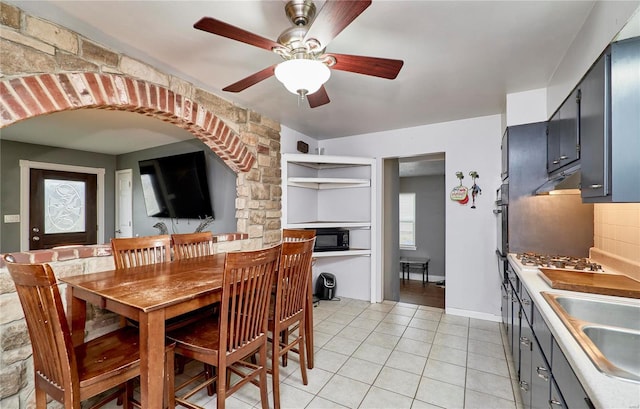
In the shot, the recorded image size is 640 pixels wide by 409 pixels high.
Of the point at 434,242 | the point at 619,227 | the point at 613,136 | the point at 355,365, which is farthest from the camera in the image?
the point at 434,242

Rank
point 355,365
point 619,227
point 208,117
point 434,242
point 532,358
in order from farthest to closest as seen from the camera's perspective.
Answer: point 434,242
point 208,117
point 355,365
point 619,227
point 532,358

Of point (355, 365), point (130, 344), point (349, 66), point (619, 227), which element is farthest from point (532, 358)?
point (130, 344)

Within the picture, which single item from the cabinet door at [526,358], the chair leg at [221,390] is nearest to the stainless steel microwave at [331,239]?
the cabinet door at [526,358]

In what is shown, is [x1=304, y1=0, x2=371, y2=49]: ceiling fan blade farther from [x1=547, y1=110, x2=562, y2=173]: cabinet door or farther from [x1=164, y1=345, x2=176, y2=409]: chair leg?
[x1=164, y1=345, x2=176, y2=409]: chair leg

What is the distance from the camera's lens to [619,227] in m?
1.77

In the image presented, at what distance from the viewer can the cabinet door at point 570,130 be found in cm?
158

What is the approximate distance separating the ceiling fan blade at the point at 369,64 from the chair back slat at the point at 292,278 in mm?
1109

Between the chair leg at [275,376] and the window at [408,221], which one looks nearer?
the chair leg at [275,376]

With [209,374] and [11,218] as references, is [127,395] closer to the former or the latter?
[209,374]

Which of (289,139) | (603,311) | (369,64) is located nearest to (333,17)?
(369,64)

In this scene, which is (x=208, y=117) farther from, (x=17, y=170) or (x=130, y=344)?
(x=17, y=170)

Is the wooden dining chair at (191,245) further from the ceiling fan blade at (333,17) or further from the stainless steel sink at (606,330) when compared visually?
the stainless steel sink at (606,330)

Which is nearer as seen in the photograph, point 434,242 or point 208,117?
point 208,117

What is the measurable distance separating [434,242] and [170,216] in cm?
538
